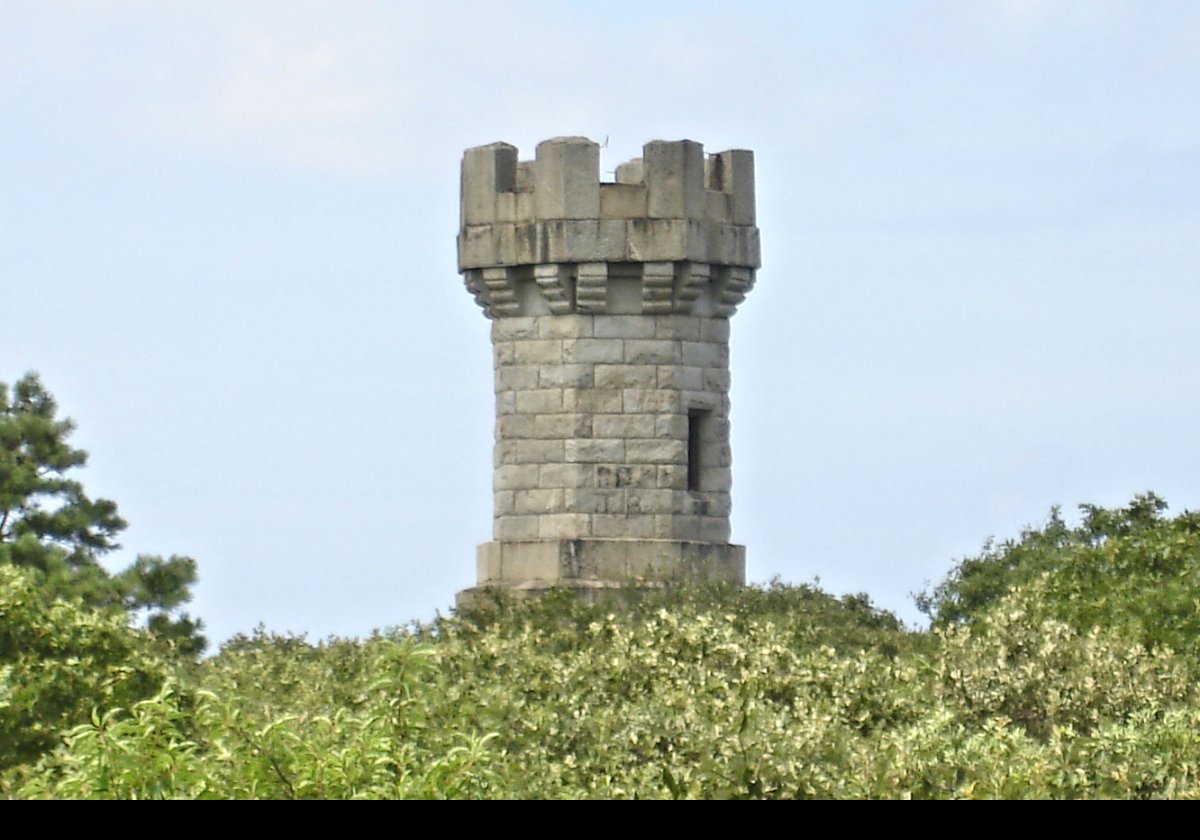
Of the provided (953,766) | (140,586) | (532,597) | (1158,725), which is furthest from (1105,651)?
(140,586)

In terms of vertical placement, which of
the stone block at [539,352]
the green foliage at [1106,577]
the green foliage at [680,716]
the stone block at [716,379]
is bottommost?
the green foliage at [680,716]

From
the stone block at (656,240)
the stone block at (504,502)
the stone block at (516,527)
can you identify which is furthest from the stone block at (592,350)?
the stone block at (516,527)

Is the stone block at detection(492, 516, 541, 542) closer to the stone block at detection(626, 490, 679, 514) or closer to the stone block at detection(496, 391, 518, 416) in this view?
the stone block at detection(626, 490, 679, 514)

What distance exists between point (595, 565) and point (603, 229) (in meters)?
4.58

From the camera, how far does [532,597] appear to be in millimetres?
29641

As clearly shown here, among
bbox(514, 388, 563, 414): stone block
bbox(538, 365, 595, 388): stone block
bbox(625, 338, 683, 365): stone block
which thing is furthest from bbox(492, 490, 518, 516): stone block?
bbox(625, 338, 683, 365): stone block

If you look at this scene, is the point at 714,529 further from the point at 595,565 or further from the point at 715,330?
the point at 715,330

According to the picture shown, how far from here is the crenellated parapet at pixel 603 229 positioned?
3012cm

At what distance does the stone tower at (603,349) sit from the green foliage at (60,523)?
443cm

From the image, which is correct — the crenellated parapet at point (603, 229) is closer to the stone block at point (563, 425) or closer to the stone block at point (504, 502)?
the stone block at point (563, 425)

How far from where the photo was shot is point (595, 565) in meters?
30.2

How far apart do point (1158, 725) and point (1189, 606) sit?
29.3 ft

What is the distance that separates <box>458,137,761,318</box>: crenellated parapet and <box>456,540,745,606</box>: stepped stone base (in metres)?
3.25

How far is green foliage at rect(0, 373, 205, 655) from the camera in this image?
104 ft
